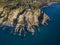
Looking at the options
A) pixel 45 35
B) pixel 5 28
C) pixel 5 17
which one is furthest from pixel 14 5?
pixel 45 35

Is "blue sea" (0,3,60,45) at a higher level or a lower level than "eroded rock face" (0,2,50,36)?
lower

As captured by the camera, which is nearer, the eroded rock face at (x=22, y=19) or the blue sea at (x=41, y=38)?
the blue sea at (x=41, y=38)

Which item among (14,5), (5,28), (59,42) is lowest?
(59,42)

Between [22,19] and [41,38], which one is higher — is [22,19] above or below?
above

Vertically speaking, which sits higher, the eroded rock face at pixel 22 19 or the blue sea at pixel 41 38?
the eroded rock face at pixel 22 19

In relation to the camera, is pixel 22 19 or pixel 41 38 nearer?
pixel 41 38

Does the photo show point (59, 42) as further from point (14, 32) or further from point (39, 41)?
point (14, 32)

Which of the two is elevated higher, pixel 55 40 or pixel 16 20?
pixel 16 20

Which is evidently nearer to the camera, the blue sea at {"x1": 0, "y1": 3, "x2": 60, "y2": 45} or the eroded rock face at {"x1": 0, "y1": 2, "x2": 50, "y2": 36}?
the blue sea at {"x1": 0, "y1": 3, "x2": 60, "y2": 45}
